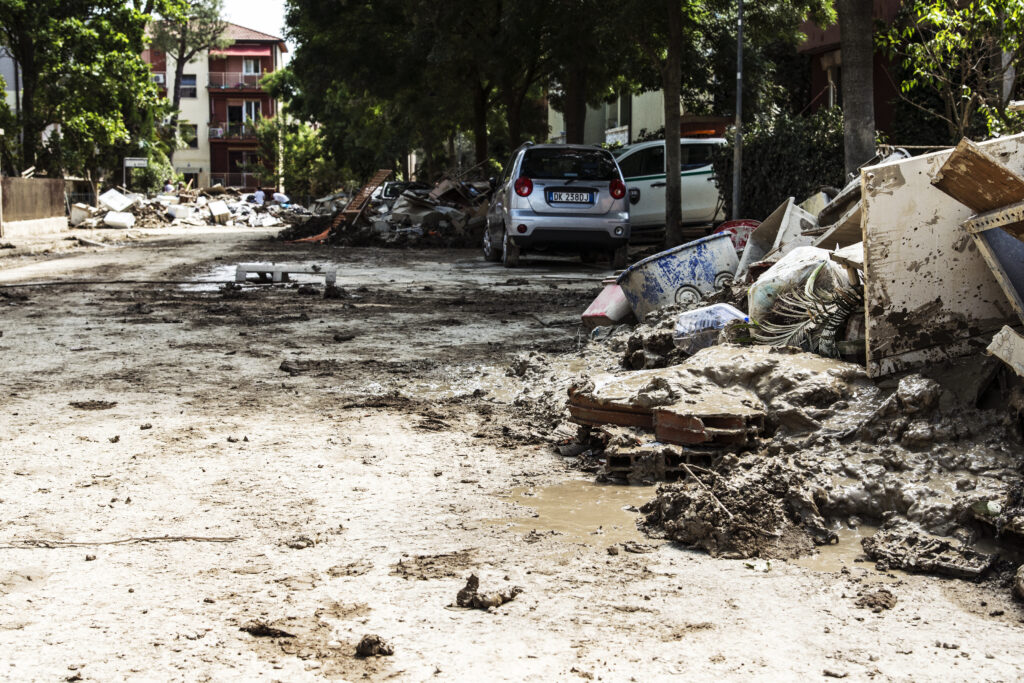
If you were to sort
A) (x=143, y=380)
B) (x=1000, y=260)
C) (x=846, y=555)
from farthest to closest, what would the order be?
1. (x=143, y=380)
2. (x=1000, y=260)
3. (x=846, y=555)

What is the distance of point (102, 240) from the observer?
28469mm

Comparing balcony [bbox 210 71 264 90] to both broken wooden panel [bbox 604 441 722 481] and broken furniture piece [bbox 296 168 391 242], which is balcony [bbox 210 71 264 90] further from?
broken wooden panel [bbox 604 441 722 481]

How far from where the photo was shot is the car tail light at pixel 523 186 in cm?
1573

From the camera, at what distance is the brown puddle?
13.9ft

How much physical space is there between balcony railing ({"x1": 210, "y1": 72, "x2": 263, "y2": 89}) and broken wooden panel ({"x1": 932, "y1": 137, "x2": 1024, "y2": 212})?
84.6 m

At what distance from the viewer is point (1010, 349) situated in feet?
14.9

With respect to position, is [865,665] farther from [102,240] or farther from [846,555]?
[102,240]

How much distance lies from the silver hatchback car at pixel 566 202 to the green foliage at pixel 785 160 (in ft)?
6.89

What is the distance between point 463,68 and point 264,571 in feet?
83.4

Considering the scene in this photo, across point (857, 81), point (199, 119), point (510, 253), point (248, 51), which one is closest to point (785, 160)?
point (857, 81)

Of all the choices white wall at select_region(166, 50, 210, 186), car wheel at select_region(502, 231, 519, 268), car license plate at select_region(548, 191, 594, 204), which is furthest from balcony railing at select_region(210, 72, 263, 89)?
car license plate at select_region(548, 191, 594, 204)

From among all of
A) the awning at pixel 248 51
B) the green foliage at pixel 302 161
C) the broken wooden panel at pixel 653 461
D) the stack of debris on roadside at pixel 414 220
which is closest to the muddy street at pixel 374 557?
the broken wooden panel at pixel 653 461

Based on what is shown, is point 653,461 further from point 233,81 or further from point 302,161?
point 233,81

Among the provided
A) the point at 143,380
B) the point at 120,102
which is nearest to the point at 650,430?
the point at 143,380
